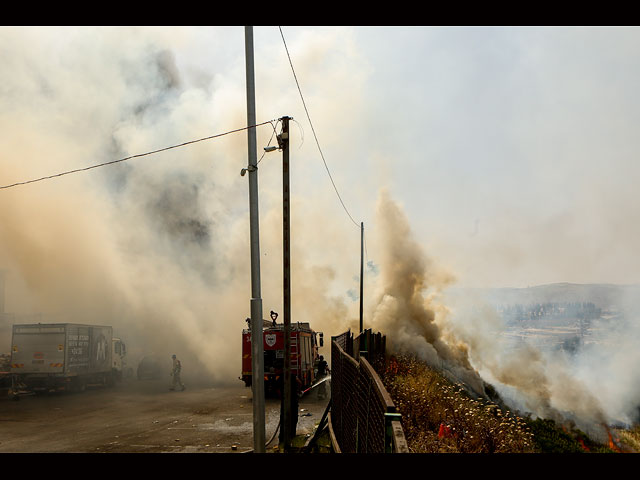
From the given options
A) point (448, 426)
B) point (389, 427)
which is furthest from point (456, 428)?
point (389, 427)

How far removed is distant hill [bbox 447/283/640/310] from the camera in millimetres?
39594

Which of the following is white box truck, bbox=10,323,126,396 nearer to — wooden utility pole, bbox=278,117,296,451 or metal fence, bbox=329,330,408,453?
wooden utility pole, bbox=278,117,296,451

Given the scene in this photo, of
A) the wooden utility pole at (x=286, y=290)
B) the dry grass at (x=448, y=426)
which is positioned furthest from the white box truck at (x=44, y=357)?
the dry grass at (x=448, y=426)

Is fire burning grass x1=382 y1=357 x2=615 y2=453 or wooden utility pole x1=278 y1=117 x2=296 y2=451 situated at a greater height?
wooden utility pole x1=278 y1=117 x2=296 y2=451

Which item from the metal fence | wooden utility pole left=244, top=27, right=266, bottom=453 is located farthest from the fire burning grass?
wooden utility pole left=244, top=27, right=266, bottom=453

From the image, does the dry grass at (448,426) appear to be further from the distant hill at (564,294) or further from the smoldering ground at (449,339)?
the distant hill at (564,294)

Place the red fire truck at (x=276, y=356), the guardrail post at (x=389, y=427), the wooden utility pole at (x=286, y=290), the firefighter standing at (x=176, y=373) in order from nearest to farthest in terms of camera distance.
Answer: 1. the guardrail post at (x=389, y=427)
2. the wooden utility pole at (x=286, y=290)
3. the red fire truck at (x=276, y=356)
4. the firefighter standing at (x=176, y=373)

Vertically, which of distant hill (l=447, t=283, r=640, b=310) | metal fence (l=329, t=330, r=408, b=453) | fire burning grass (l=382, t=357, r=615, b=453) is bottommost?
fire burning grass (l=382, t=357, r=615, b=453)

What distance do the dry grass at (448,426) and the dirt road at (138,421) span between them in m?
3.21

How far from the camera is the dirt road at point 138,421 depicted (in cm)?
1262

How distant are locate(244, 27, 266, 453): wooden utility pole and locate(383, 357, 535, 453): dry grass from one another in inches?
103

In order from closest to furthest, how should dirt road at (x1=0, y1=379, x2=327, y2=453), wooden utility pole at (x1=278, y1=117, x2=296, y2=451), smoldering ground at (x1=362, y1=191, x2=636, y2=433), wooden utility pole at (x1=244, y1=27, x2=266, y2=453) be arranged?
wooden utility pole at (x1=244, y1=27, x2=266, y2=453)
wooden utility pole at (x1=278, y1=117, x2=296, y2=451)
dirt road at (x1=0, y1=379, x2=327, y2=453)
smoldering ground at (x1=362, y1=191, x2=636, y2=433)
